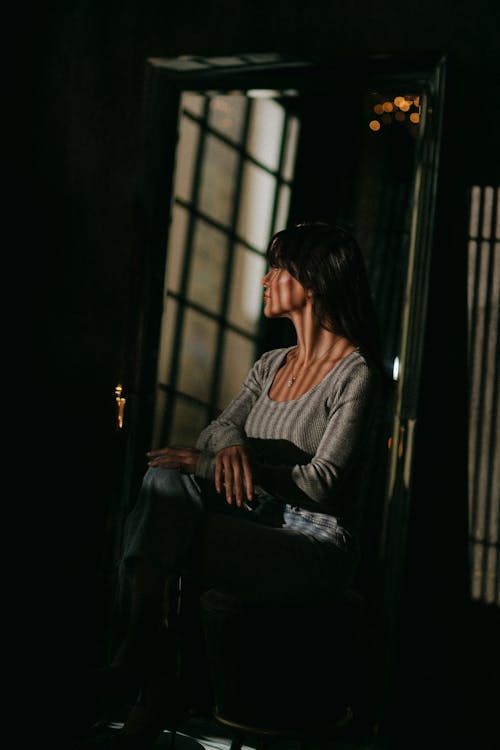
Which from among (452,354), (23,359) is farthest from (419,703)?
(23,359)

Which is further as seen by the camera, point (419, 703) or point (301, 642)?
point (419, 703)

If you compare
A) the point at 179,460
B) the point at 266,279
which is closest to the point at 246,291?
the point at 266,279

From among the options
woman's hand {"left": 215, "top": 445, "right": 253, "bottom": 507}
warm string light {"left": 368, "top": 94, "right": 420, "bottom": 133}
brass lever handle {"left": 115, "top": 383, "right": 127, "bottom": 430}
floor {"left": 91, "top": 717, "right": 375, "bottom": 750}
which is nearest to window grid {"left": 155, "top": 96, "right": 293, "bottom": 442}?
brass lever handle {"left": 115, "top": 383, "right": 127, "bottom": 430}

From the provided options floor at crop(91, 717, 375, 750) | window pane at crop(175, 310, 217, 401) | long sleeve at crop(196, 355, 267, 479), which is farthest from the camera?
window pane at crop(175, 310, 217, 401)

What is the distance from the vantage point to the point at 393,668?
1.91m

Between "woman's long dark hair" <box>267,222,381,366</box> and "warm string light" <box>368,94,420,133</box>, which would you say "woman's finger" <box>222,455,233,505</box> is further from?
"warm string light" <box>368,94,420,133</box>

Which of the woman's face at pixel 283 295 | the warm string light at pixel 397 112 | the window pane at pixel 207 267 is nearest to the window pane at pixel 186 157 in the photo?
the window pane at pixel 207 267

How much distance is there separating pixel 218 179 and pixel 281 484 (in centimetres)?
89

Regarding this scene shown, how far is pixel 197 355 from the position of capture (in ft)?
7.11

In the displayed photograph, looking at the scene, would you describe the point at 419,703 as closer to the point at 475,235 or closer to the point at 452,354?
the point at 452,354

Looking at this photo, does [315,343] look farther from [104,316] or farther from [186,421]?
[104,316]

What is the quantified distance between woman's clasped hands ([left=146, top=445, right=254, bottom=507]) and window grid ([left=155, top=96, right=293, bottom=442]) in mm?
310

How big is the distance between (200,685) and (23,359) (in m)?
1.00

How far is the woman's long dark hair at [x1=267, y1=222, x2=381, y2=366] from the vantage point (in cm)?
199
